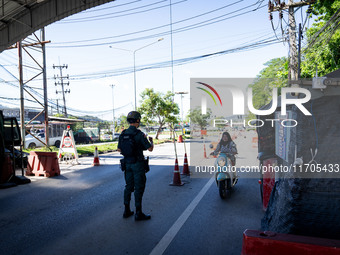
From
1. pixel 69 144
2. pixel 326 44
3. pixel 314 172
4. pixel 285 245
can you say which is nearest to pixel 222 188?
pixel 314 172

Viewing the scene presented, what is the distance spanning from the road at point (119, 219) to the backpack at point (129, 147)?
1.12 meters

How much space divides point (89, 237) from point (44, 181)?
516 cm

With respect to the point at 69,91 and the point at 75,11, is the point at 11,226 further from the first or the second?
the point at 69,91

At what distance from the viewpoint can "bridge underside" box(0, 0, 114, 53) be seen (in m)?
9.67

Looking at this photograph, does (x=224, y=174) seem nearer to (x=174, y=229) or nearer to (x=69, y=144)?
(x=174, y=229)

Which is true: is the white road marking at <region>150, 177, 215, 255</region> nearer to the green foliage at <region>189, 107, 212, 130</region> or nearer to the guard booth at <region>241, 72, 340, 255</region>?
the guard booth at <region>241, 72, 340, 255</region>

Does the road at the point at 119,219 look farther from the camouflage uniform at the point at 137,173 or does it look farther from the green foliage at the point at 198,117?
the green foliage at the point at 198,117

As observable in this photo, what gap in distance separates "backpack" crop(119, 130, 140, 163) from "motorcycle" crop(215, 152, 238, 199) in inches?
85.7

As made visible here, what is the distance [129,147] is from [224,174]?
94.7 inches

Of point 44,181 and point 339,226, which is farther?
point 44,181

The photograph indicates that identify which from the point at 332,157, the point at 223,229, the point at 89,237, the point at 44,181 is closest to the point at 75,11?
the point at 44,181

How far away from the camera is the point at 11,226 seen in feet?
15.3

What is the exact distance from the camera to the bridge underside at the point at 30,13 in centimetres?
967

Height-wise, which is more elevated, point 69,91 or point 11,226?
point 69,91
